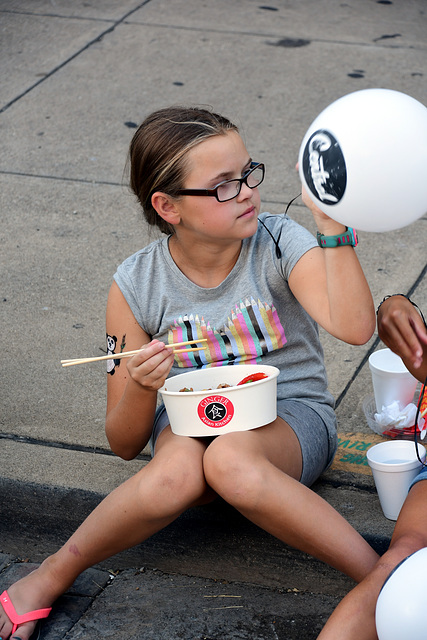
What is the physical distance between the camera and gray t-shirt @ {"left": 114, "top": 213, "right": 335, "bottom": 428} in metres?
2.49

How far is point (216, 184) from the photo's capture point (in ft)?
7.74

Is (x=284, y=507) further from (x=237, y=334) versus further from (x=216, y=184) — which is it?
(x=216, y=184)

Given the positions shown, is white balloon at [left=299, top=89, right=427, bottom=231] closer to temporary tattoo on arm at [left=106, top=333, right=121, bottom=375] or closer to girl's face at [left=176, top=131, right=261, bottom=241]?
girl's face at [left=176, top=131, right=261, bottom=241]

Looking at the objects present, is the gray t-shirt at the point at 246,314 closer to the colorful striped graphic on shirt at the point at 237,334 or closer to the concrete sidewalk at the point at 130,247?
the colorful striped graphic on shirt at the point at 237,334

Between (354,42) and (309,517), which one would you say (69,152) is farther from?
(309,517)

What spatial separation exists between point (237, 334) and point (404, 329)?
49cm

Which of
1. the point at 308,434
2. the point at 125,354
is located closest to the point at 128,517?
the point at 125,354

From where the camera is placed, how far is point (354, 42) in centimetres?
616

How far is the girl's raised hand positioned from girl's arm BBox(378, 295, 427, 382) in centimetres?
57

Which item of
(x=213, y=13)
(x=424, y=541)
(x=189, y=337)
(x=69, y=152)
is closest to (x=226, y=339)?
(x=189, y=337)

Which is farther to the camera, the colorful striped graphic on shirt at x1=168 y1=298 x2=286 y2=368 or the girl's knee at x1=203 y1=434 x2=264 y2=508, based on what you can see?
the colorful striped graphic on shirt at x1=168 y1=298 x2=286 y2=368

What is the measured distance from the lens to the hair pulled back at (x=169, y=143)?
2.37 meters

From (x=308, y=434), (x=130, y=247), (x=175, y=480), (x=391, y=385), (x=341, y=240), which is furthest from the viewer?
(x=130, y=247)

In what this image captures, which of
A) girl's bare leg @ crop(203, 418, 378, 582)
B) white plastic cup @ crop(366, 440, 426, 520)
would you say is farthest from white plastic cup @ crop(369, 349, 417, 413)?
girl's bare leg @ crop(203, 418, 378, 582)
